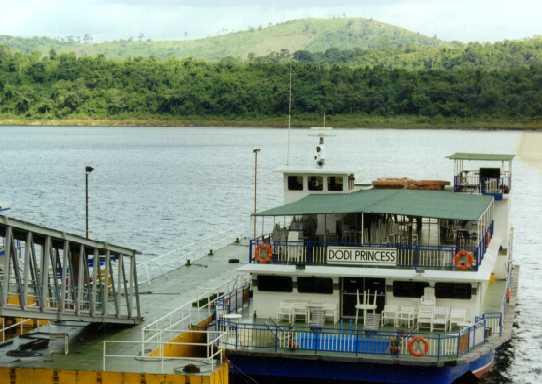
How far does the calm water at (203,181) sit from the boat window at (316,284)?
693 centimetres

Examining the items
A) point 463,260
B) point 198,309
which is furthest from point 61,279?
point 463,260

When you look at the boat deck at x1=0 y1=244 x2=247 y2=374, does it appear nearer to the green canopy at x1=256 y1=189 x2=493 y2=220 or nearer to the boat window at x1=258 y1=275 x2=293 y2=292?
the boat window at x1=258 y1=275 x2=293 y2=292

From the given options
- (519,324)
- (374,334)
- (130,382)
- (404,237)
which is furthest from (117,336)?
(519,324)

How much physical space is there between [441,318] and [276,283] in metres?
4.57

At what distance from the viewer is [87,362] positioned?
2577 centimetres

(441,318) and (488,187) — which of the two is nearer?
(441,318)

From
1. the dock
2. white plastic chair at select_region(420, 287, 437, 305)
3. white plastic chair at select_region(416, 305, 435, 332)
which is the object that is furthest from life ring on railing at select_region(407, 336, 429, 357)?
the dock

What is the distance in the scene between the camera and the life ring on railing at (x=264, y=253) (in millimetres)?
29219

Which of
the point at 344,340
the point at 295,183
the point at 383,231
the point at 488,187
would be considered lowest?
the point at 344,340

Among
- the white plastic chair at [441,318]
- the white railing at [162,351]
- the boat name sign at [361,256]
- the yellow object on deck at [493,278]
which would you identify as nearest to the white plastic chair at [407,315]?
the white plastic chair at [441,318]

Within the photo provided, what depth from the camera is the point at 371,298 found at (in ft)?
96.4

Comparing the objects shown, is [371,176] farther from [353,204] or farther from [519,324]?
[353,204]

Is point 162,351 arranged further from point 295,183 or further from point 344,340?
point 295,183

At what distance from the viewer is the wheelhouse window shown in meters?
36.8
